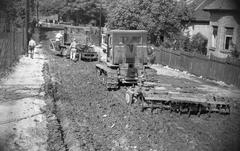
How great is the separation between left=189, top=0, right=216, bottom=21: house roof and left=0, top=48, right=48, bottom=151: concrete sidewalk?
18.1 metres

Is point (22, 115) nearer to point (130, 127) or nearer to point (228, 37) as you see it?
point (130, 127)

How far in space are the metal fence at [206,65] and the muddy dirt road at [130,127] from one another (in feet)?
12.3

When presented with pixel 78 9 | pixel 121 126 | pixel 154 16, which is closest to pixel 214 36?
pixel 154 16

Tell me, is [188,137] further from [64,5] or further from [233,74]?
[64,5]

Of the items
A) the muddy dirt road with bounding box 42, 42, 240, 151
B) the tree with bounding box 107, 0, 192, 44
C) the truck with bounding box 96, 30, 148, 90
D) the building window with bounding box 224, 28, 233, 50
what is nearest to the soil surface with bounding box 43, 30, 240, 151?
the muddy dirt road with bounding box 42, 42, 240, 151

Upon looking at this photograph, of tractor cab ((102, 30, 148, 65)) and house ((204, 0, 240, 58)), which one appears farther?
house ((204, 0, 240, 58))

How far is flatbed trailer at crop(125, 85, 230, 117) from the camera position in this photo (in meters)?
10.1

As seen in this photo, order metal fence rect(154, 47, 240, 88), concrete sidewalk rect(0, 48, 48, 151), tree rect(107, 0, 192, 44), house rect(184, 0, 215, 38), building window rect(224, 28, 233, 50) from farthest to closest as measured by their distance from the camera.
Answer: house rect(184, 0, 215, 38) → tree rect(107, 0, 192, 44) → building window rect(224, 28, 233, 50) → metal fence rect(154, 47, 240, 88) → concrete sidewalk rect(0, 48, 48, 151)

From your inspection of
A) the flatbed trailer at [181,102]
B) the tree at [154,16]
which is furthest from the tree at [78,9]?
the flatbed trailer at [181,102]

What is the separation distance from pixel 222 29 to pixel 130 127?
15577mm

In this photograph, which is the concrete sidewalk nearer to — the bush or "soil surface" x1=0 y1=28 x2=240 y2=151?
"soil surface" x1=0 y1=28 x2=240 y2=151

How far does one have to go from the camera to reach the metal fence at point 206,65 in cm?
1680

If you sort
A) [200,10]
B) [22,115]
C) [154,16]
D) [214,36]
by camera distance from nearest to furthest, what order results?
1. [22,115]
2. [214,36]
3. [154,16]
4. [200,10]

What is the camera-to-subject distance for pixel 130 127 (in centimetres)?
895
